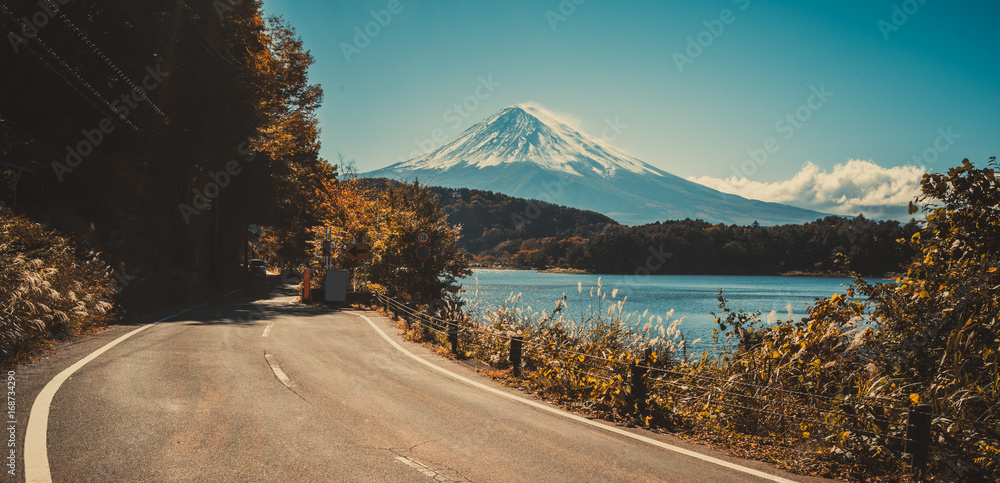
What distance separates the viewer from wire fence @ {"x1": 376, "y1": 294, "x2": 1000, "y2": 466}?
5.03 meters

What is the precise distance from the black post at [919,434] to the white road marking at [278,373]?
767cm

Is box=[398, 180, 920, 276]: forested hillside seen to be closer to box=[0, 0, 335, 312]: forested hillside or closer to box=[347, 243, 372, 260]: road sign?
box=[0, 0, 335, 312]: forested hillside

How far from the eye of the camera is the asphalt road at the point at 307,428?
4941mm

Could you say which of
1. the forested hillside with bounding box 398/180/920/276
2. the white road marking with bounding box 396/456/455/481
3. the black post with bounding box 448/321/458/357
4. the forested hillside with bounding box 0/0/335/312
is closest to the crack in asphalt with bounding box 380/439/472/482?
the white road marking with bounding box 396/456/455/481

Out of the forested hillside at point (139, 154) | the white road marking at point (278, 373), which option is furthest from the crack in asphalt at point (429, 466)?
the forested hillside at point (139, 154)

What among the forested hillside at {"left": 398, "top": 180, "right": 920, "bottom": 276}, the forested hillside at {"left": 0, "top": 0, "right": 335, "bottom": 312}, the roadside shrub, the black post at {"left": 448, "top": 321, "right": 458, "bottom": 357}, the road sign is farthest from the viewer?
the forested hillside at {"left": 398, "top": 180, "right": 920, "bottom": 276}

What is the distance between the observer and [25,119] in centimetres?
2091

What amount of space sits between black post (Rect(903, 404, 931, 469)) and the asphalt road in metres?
1.04

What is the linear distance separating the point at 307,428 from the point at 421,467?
178 cm

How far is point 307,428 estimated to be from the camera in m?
6.11

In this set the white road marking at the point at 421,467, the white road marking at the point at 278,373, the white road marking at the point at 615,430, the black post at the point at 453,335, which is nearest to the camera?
the white road marking at the point at 421,467

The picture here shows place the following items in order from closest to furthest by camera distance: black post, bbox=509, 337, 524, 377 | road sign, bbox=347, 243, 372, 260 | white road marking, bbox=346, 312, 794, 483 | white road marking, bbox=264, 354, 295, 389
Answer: white road marking, bbox=346, 312, 794, 483
white road marking, bbox=264, 354, 295, 389
black post, bbox=509, 337, 524, 377
road sign, bbox=347, 243, 372, 260

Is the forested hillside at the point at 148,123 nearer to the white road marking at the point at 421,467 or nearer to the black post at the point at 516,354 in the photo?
the black post at the point at 516,354

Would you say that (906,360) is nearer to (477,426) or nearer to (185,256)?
(477,426)
